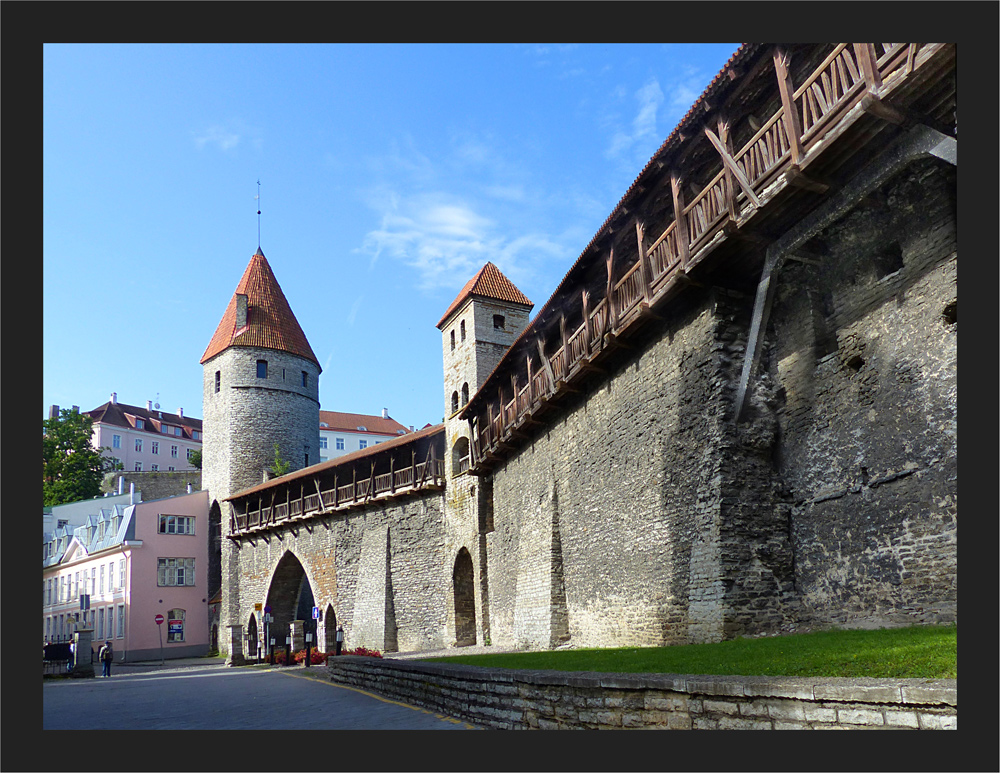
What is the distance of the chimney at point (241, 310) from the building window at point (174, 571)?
43.8ft

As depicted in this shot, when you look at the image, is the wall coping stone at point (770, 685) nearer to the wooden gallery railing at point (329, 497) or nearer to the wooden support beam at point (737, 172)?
the wooden support beam at point (737, 172)

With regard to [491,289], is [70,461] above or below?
below

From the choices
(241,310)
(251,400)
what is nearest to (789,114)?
(251,400)

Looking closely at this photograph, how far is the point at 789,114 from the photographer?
9648 millimetres

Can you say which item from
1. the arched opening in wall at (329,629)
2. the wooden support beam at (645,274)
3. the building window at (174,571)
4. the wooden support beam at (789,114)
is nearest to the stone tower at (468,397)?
the arched opening in wall at (329,629)

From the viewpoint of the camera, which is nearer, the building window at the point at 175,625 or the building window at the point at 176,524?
the building window at the point at 175,625

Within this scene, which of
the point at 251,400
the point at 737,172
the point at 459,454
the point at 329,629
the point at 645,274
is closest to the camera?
the point at 737,172

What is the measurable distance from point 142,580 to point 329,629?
11.7 metres

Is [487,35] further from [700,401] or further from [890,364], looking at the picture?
[700,401]

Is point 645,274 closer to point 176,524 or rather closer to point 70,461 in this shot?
point 176,524

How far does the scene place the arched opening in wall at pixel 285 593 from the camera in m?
41.3

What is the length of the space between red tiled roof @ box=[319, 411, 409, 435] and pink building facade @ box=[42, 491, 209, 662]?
38.2 metres

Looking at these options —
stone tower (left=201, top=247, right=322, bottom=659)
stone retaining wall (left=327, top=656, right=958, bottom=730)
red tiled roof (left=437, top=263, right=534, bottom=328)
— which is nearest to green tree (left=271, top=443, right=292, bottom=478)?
stone tower (left=201, top=247, right=322, bottom=659)

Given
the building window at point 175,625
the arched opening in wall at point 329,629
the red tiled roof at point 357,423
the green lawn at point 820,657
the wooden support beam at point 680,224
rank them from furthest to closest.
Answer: the red tiled roof at point 357,423 → the building window at point 175,625 → the arched opening in wall at point 329,629 → the wooden support beam at point 680,224 → the green lawn at point 820,657
